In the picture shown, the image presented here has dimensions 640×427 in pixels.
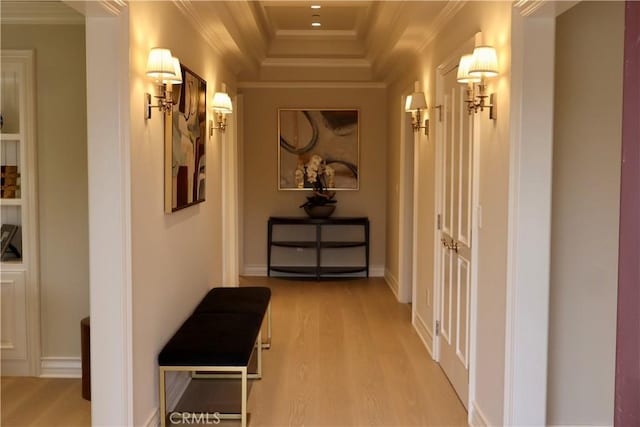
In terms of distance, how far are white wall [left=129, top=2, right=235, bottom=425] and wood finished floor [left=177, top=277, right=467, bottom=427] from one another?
0.64 meters

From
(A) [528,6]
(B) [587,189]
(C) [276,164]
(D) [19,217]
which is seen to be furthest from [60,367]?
(C) [276,164]

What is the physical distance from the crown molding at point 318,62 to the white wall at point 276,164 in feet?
1.24

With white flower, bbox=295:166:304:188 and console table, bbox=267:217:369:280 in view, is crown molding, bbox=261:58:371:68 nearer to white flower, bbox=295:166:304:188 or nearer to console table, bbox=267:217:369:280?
white flower, bbox=295:166:304:188

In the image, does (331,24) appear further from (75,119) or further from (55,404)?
(55,404)

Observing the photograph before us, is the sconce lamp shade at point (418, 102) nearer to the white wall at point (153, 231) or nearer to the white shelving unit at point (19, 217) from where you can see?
the white wall at point (153, 231)

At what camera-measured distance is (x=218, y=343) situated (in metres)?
3.46

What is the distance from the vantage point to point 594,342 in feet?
10.7

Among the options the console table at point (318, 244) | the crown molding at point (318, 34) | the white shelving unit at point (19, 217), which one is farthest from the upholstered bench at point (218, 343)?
the crown molding at point (318, 34)

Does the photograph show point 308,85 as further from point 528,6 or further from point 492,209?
point 528,6

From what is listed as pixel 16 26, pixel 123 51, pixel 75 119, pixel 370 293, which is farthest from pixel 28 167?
pixel 370 293

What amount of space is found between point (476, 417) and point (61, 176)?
300cm

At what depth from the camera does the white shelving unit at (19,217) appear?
13.6ft

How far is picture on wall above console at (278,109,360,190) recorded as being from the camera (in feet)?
26.1
